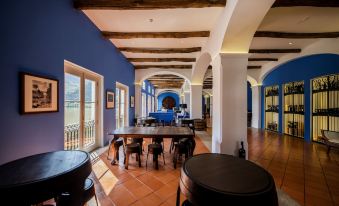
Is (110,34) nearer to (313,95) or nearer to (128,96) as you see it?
(128,96)

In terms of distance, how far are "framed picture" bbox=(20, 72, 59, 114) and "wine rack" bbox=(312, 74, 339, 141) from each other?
712 cm

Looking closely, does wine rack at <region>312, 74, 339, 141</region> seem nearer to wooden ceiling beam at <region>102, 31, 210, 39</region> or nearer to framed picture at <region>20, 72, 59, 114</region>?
wooden ceiling beam at <region>102, 31, 210, 39</region>

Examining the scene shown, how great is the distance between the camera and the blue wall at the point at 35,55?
5.92ft

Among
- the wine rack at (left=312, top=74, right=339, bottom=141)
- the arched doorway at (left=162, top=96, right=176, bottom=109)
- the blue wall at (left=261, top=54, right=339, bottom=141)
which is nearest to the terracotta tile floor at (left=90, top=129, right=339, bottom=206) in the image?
the wine rack at (left=312, top=74, right=339, bottom=141)

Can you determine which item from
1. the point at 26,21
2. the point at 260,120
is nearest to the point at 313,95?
the point at 260,120

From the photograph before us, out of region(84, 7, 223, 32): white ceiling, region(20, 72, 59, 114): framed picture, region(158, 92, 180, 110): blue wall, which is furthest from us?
region(158, 92, 180, 110): blue wall

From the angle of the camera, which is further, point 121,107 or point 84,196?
point 121,107

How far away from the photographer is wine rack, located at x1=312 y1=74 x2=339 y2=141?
4.94 metres

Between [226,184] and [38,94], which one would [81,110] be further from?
[226,184]

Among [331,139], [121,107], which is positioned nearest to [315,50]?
[331,139]

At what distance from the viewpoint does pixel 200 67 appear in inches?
256

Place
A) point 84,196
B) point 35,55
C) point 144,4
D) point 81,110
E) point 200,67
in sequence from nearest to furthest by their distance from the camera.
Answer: point 84,196
point 35,55
point 144,4
point 81,110
point 200,67

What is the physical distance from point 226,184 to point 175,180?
178cm

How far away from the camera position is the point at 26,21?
80.0 inches
